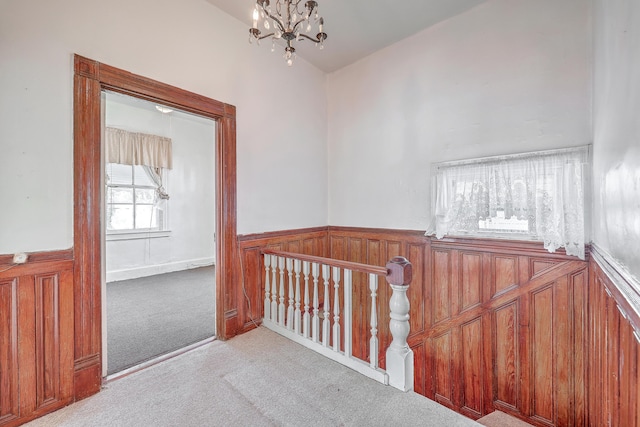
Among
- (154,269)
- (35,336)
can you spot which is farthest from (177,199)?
(35,336)

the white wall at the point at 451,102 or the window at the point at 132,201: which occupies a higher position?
the white wall at the point at 451,102

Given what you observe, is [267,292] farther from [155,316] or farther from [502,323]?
[502,323]

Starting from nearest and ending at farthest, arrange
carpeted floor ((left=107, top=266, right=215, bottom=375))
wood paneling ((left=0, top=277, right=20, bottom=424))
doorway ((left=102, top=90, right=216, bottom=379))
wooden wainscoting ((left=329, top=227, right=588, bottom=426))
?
wood paneling ((left=0, top=277, right=20, bottom=424)), wooden wainscoting ((left=329, top=227, right=588, bottom=426)), carpeted floor ((left=107, top=266, right=215, bottom=375)), doorway ((left=102, top=90, right=216, bottom=379))

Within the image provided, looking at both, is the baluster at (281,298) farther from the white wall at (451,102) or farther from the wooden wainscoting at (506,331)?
the wooden wainscoting at (506,331)

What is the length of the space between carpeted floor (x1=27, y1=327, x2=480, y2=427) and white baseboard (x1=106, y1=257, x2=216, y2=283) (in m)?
2.71

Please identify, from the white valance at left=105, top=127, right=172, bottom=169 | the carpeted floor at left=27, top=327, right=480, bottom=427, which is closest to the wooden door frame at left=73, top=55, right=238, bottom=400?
the carpeted floor at left=27, top=327, right=480, bottom=427

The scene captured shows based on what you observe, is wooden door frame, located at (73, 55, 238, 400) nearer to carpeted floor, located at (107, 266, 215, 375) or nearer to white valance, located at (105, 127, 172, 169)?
carpeted floor, located at (107, 266, 215, 375)

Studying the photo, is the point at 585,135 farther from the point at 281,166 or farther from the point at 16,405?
the point at 16,405

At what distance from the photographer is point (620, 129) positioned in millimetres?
1228

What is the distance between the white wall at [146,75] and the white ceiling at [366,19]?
0.23 m

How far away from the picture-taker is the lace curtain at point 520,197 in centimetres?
221

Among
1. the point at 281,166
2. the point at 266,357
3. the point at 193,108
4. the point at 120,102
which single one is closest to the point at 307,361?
the point at 266,357

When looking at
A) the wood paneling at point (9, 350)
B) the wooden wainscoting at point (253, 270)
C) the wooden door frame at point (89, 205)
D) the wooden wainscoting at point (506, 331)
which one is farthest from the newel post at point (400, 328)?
the wood paneling at point (9, 350)

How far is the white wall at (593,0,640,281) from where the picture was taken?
991mm
